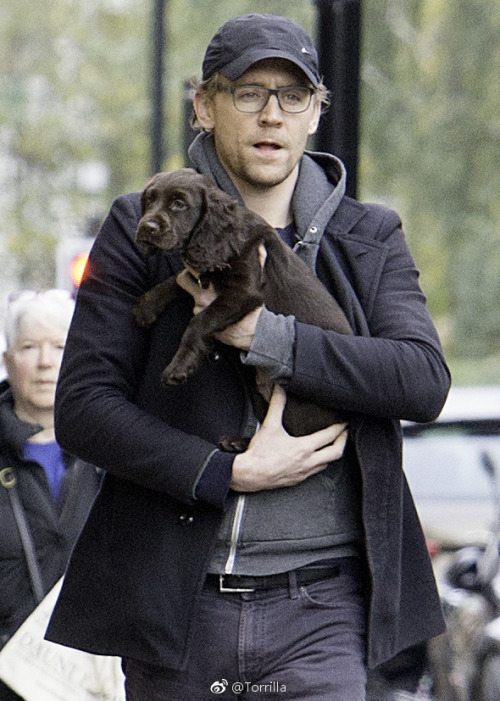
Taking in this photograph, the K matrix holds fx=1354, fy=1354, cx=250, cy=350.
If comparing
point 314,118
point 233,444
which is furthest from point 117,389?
point 314,118

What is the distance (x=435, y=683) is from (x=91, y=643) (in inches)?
146

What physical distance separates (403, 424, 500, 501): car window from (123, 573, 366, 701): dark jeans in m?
4.03

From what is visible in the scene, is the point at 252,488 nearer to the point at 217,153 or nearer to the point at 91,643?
the point at 91,643

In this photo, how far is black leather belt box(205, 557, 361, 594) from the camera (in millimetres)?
2957

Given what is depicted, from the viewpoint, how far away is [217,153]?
3.23m

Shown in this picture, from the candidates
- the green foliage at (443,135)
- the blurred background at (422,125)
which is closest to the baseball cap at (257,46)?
the blurred background at (422,125)

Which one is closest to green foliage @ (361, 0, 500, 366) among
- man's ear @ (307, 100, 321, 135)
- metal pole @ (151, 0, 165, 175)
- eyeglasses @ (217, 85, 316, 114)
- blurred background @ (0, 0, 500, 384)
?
blurred background @ (0, 0, 500, 384)

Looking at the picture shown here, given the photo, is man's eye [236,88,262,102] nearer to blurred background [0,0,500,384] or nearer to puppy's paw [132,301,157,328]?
puppy's paw [132,301,157,328]

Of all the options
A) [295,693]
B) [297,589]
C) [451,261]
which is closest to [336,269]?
[297,589]

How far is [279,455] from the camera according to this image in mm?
2928

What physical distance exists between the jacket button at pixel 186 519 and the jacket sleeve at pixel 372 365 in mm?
356

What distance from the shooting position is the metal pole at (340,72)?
491 centimetres

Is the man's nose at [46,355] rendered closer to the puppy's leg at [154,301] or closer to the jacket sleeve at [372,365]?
the puppy's leg at [154,301]

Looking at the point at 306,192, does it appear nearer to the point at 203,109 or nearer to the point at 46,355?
the point at 203,109
